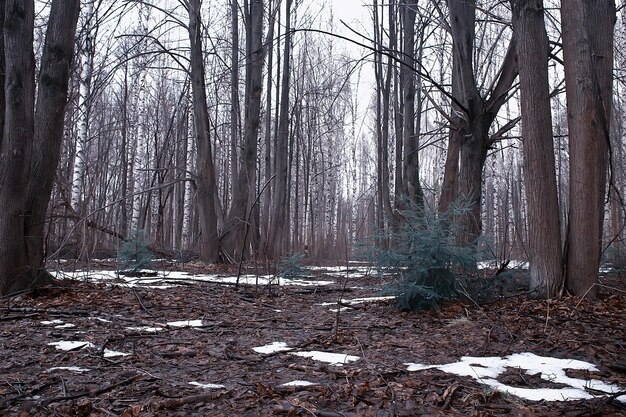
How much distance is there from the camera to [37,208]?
19.7 feet

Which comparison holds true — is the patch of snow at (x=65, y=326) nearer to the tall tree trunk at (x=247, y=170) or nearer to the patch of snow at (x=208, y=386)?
the patch of snow at (x=208, y=386)

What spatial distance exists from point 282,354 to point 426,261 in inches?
80.3

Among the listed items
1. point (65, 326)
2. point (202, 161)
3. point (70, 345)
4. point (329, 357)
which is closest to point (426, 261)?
point (329, 357)

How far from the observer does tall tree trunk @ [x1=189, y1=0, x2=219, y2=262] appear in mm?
12180

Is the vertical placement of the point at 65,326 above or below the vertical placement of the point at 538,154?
below

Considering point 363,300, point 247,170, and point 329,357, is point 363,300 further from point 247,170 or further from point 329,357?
point 247,170

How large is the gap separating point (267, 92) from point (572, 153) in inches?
568

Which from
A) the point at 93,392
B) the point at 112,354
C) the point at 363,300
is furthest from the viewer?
the point at 363,300

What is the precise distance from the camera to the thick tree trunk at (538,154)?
5344mm

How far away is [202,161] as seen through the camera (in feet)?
40.3

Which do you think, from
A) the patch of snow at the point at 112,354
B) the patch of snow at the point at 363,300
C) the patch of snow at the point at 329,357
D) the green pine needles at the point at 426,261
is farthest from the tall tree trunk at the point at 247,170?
the patch of snow at the point at 329,357

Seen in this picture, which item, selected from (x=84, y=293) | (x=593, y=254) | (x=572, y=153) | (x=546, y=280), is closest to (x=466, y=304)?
(x=546, y=280)

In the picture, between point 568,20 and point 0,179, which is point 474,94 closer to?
point 568,20

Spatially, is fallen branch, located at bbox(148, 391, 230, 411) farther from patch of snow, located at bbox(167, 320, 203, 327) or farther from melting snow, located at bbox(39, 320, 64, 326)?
melting snow, located at bbox(39, 320, 64, 326)
